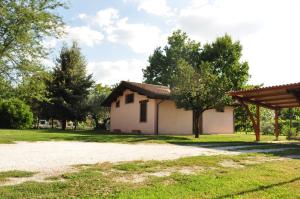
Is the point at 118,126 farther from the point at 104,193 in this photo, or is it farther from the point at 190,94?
the point at 104,193

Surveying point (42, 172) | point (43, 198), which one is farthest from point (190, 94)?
point (43, 198)

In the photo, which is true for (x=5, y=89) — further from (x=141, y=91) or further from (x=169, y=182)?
(x=169, y=182)

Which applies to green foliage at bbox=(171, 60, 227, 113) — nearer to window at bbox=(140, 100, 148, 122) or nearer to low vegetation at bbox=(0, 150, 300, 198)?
window at bbox=(140, 100, 148, 122)

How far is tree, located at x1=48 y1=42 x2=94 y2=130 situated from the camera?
3341cm

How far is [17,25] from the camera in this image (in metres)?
18.4

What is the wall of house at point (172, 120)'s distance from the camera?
83.7 ft

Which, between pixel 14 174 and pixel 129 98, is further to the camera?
pixel 129 98

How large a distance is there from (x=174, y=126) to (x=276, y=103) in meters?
8.40

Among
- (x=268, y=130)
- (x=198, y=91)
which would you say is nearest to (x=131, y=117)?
(x=198, y=91)

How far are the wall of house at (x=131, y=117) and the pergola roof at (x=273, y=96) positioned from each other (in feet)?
26.6

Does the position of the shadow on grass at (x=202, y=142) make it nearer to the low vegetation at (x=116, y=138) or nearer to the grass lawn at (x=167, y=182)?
the low vegetation at (x=116, y=138)

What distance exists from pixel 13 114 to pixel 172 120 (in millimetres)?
14767

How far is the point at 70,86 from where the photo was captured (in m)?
34.0

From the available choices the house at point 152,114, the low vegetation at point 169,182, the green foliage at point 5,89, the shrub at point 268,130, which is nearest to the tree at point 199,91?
the house at point 152,114
